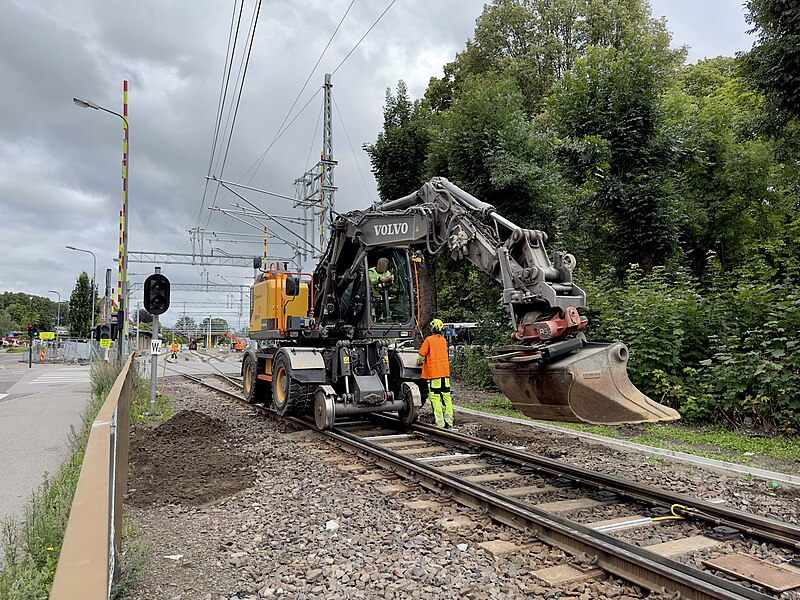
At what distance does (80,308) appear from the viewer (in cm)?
5819

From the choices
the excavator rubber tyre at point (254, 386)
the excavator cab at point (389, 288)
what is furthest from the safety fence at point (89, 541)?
the excavator rubber tyre at point (254, 386)

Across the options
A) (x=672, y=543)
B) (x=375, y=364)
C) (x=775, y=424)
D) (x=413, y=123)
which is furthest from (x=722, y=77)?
(x=672, y=543)

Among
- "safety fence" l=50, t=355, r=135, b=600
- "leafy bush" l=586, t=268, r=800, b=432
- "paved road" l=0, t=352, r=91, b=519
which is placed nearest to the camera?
"safety fence" l=50, t=355, r=135, b=600

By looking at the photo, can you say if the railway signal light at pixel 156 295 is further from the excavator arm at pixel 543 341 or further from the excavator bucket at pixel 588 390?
the excavator bucket at pixel 588 390

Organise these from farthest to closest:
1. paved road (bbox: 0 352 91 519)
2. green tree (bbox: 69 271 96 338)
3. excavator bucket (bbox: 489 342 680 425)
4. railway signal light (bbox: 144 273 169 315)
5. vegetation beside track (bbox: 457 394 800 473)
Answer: green tree (bbox: 69 271 96 338) → railway signal light (bbox: 144 273 169 315) → vegetation beside track (bbox: 457 394 800 473) → paved road (bbox: 0 352 91 519) → excavator bucket (bbox: 489 342 680 425)

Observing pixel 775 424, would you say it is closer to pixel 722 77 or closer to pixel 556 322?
pixel 556 322

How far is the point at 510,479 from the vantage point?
711 cm

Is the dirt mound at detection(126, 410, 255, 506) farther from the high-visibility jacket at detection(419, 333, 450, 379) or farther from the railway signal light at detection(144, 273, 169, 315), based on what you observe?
the high-visibility jacket at detection(419, 333, 450, 379)

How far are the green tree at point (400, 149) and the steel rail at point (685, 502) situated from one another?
1470cm

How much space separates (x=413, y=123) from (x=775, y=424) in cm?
1519

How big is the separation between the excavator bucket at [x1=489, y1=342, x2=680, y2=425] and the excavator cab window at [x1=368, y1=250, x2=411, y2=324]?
15.6 ft

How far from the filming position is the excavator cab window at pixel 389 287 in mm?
11078

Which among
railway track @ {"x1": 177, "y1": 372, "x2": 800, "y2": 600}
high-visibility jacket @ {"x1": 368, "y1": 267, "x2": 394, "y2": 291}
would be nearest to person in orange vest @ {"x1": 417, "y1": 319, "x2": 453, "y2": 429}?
high-visibility jacket @ {"x1": 368, "y1": 267, "x2": 394, "y2": 291}

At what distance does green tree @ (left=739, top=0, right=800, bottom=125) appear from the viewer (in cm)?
1095
